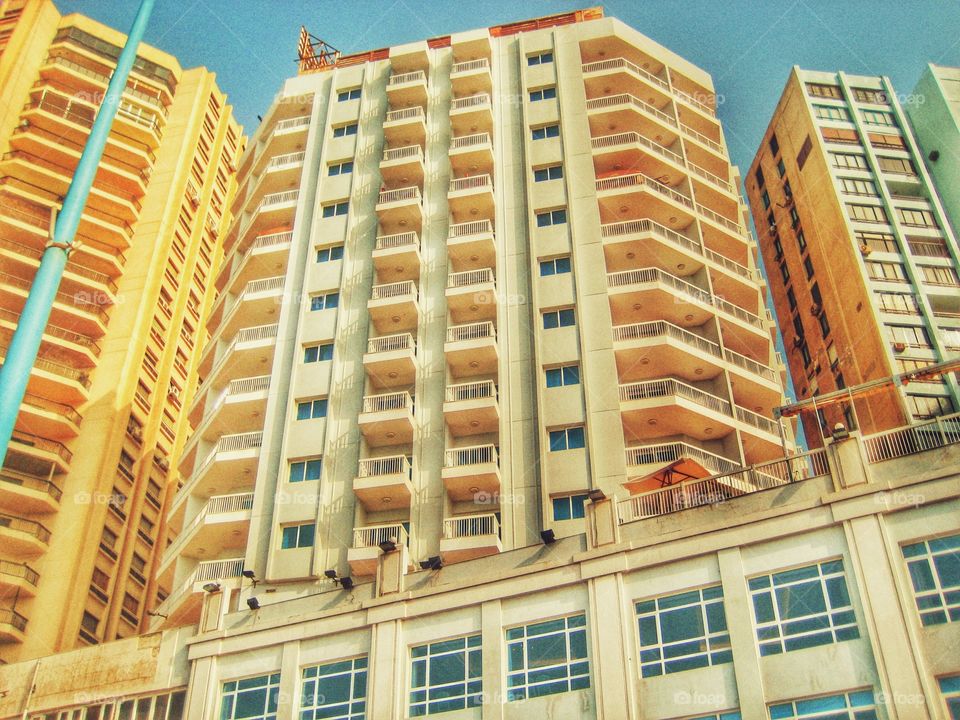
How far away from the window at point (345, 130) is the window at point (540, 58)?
30.7 feet

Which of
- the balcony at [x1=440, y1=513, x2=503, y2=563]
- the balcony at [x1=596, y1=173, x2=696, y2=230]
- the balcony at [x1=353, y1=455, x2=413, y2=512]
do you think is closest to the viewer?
the balcony at [x1=440, y1=513, x2=503, y2=563]

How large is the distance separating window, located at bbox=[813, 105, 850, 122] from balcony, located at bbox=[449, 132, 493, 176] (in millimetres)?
25002

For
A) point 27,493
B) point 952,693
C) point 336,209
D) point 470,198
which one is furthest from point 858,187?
point 27,493

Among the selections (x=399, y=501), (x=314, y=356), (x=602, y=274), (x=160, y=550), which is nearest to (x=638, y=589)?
(x=399, y=501)

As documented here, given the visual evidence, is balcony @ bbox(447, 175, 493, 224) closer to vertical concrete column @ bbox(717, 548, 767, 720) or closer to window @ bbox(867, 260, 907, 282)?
window @ bbox(867, 260, 907, 282)

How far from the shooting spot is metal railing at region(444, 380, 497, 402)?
36906mm

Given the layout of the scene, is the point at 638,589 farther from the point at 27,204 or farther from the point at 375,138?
the point at 27,204

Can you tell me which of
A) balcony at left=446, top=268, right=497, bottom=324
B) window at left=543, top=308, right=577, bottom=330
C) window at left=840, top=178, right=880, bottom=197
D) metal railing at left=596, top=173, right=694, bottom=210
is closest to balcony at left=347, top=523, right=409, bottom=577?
balcony at left=446, top=268, right=497, bottom=324

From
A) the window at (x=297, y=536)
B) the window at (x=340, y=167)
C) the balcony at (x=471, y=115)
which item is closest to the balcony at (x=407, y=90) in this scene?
the balcony at (x=471, y=115)

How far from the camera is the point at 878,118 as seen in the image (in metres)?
59.7

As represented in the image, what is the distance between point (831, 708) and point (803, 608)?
225cm

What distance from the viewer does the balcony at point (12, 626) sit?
40.7 metres

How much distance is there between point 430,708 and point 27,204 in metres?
40.8

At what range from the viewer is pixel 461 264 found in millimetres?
42188
